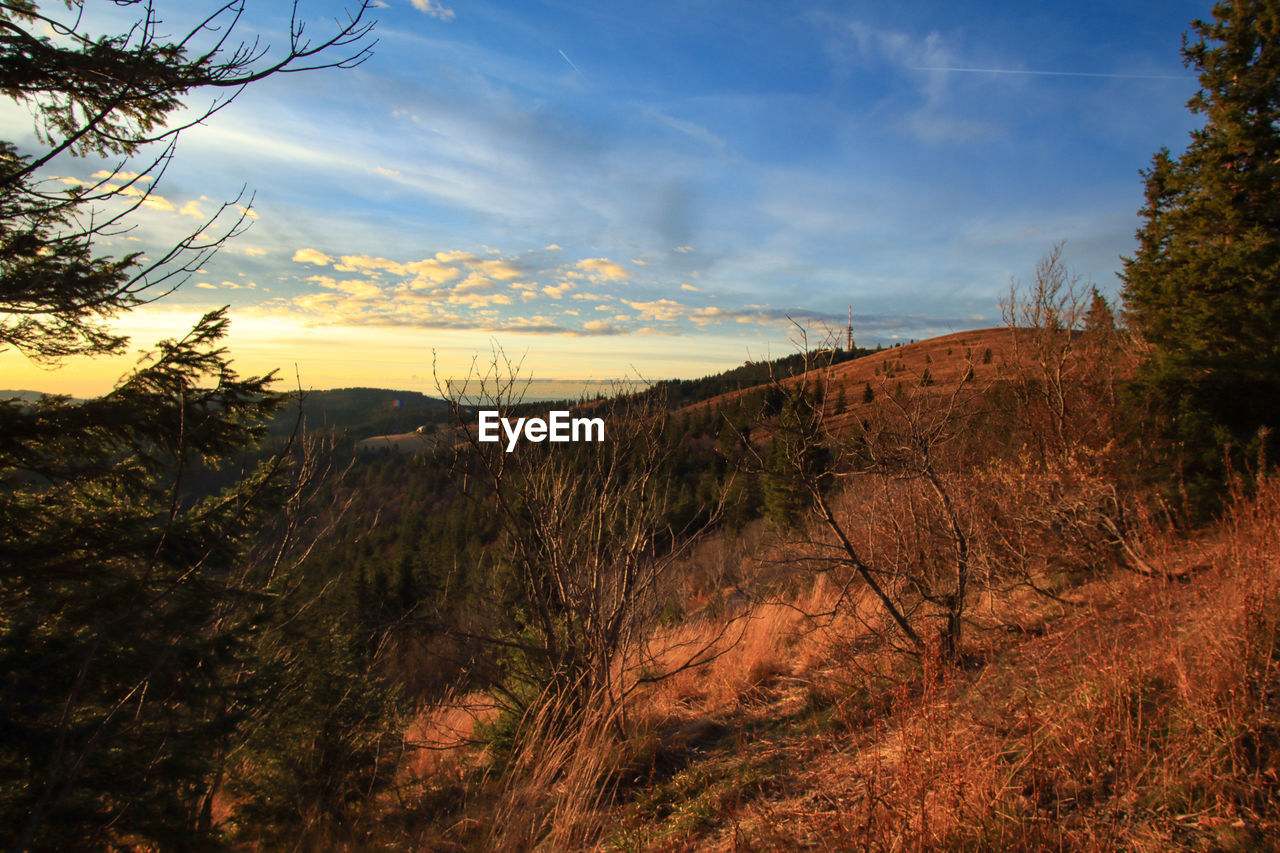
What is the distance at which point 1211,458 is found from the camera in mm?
7371

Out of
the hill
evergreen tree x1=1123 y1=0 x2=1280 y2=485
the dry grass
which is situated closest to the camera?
the dry grass

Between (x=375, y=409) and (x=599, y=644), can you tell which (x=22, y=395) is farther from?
(x=375, y=409)

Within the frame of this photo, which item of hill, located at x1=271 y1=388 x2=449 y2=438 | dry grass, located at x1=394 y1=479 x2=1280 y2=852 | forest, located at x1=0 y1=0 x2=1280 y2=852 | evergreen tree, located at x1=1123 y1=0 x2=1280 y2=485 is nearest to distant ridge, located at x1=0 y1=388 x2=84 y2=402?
forest, located at x1=0 y1=0 x2=1280 y2=852

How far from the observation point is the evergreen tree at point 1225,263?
7.74 meters

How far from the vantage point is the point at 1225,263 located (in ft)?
29.1

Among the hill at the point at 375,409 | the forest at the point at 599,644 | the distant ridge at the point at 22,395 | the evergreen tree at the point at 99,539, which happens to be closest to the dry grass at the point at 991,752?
the forest at the point at 599,644

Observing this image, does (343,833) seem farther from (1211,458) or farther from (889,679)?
(1211,458)

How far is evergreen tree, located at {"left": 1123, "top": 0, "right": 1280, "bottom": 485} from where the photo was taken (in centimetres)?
774

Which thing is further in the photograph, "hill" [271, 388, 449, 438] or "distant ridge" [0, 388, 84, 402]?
"hill" [271, 388, 449, 438]

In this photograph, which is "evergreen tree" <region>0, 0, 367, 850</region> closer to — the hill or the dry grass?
the dry grass

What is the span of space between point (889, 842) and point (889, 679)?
71.6 inches

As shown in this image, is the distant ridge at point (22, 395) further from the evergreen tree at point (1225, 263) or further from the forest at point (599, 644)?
the evergreen tree at point (1225, 263)

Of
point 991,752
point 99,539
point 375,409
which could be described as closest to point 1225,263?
point 991,752

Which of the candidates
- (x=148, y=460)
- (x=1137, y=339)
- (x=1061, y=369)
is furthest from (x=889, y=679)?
(x=1137, y=339)
